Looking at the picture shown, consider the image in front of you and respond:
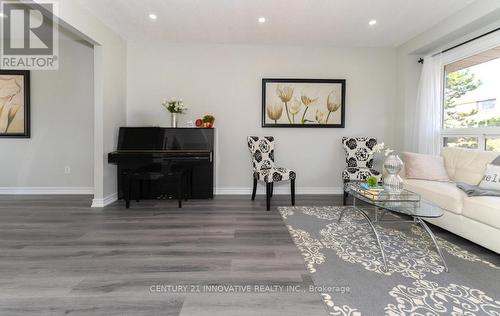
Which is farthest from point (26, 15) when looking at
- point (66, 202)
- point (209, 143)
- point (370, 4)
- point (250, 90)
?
point (370, 4)

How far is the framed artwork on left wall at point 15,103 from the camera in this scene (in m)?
3.98

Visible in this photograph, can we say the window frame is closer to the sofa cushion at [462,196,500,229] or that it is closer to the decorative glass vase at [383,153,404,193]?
the sofa cushion at [462,196,500,229]

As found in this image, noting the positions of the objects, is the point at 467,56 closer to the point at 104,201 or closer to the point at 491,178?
the point at 491,178

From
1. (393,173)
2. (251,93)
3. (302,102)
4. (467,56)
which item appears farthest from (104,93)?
(467,56)

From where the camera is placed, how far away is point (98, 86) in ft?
11.2

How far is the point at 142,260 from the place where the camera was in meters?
1.98

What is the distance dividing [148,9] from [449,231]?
13.9ft

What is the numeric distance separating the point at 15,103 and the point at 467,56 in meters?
6.73

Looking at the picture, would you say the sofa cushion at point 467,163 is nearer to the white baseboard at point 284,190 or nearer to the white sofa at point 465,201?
the white sofa at point 465,201

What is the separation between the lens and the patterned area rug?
4.75 feet

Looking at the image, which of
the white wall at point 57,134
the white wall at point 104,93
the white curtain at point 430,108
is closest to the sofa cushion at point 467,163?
the white curtain at point 430,108

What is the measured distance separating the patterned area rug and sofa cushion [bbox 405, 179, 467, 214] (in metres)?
0.34

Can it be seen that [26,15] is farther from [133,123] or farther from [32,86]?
[133,123]

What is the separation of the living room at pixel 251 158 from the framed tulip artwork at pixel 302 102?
0.02 metres
